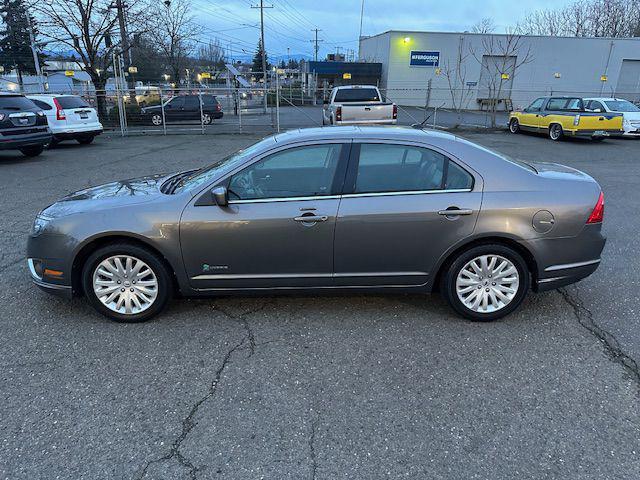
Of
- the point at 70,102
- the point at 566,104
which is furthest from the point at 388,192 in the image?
the point at 566,104

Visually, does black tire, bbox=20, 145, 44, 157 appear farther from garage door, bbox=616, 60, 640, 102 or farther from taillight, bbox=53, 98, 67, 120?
garage door, bbox=616, 60, 640, 102

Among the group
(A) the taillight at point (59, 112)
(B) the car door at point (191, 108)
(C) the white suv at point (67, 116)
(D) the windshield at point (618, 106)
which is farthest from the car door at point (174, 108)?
(D) the windshield at point (618, 106)

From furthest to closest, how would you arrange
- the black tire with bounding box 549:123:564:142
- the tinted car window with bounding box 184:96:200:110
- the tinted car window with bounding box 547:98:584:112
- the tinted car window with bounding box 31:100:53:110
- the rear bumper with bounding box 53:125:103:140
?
the tinted car window with bounding box 184:96:200:110 < the black tire with bounding box 549:123:564:142 < the tinted car window with bounding box 547:98:584:112 < the rear bumper with bounding box 53:125:103:140 < the tinted car window with bounding box 31:100:53:110

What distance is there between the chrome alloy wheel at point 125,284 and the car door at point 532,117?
18.6 m

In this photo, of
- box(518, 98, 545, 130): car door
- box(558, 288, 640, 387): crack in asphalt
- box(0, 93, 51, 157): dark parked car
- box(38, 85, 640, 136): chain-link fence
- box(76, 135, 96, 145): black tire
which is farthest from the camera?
box(38, 85, 640, 136): chain-link fence

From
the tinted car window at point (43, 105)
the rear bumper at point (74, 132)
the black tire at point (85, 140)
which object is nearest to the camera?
the tinted car window at point (43, 105)

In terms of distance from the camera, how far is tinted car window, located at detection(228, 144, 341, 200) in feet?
12.2

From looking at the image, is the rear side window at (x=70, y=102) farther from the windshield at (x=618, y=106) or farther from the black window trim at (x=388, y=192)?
the windshield at (x=618, y=106)

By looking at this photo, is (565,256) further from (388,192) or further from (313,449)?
(313,449)

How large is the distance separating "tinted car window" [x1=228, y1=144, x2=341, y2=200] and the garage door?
40.1 meters

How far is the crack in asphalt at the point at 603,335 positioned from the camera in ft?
10.6

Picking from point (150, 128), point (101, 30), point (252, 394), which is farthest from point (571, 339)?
point (101, 30)

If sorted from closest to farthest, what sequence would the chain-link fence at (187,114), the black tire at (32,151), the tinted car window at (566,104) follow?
1. the black tire at (32,151)
2. the tinted car window at (566,104)
3. the chain-link fence at (187,114)

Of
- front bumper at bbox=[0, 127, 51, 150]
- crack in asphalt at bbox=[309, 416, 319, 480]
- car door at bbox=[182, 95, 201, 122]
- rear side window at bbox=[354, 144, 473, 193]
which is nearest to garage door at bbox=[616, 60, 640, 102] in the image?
car door at bbox=[182, 95, 201, 122]
